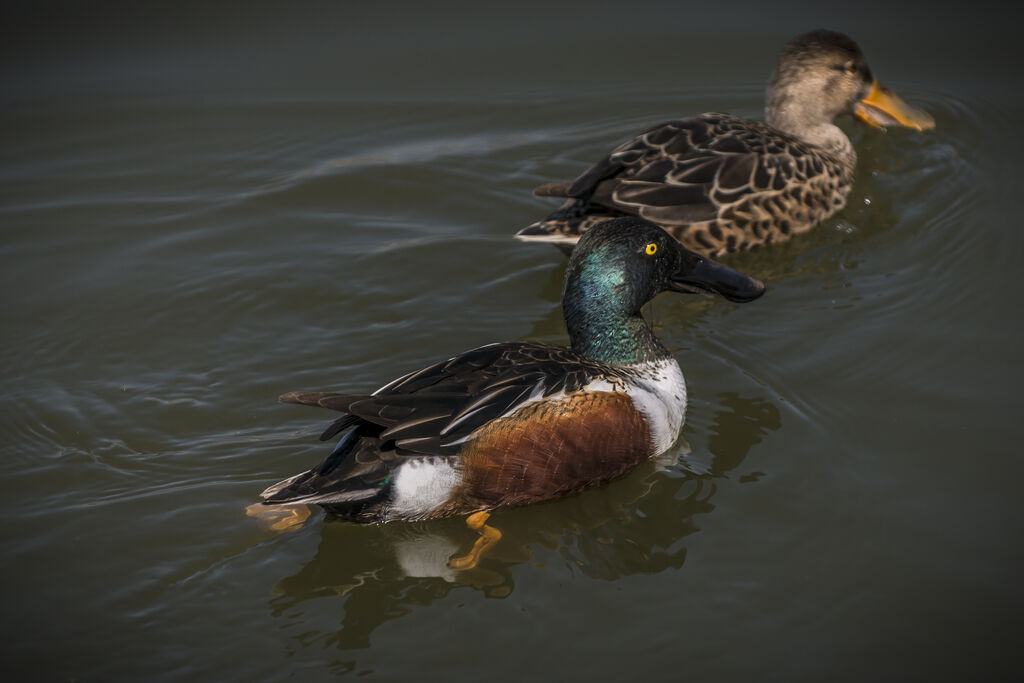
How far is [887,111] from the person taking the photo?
8570 mm

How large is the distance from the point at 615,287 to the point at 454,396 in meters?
1.13

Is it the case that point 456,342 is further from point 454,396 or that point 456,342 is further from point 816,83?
point 816,83

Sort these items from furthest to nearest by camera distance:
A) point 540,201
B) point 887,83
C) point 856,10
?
point 856,10, point 887,83, point 540,201

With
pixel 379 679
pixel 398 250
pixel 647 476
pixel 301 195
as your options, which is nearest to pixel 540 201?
pixel 398 250

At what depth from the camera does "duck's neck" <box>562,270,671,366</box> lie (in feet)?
18.3

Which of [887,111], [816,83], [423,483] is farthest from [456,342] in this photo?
[887,111]

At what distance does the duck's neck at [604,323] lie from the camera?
5570 millimetres

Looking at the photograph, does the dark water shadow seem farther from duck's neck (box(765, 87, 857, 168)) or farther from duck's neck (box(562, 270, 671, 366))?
duck's neck (box(765, 87, 857, 168))

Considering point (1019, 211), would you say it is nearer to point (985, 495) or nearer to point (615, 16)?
point (985, 495)

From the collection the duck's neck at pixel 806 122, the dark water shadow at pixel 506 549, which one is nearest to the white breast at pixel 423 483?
the dark water shadow at pixel 506 549

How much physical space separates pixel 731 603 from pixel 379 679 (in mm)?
1491

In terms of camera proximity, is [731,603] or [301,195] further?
[301,195]

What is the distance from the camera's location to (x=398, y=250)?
7.39 metres

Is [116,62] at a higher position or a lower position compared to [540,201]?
higher
